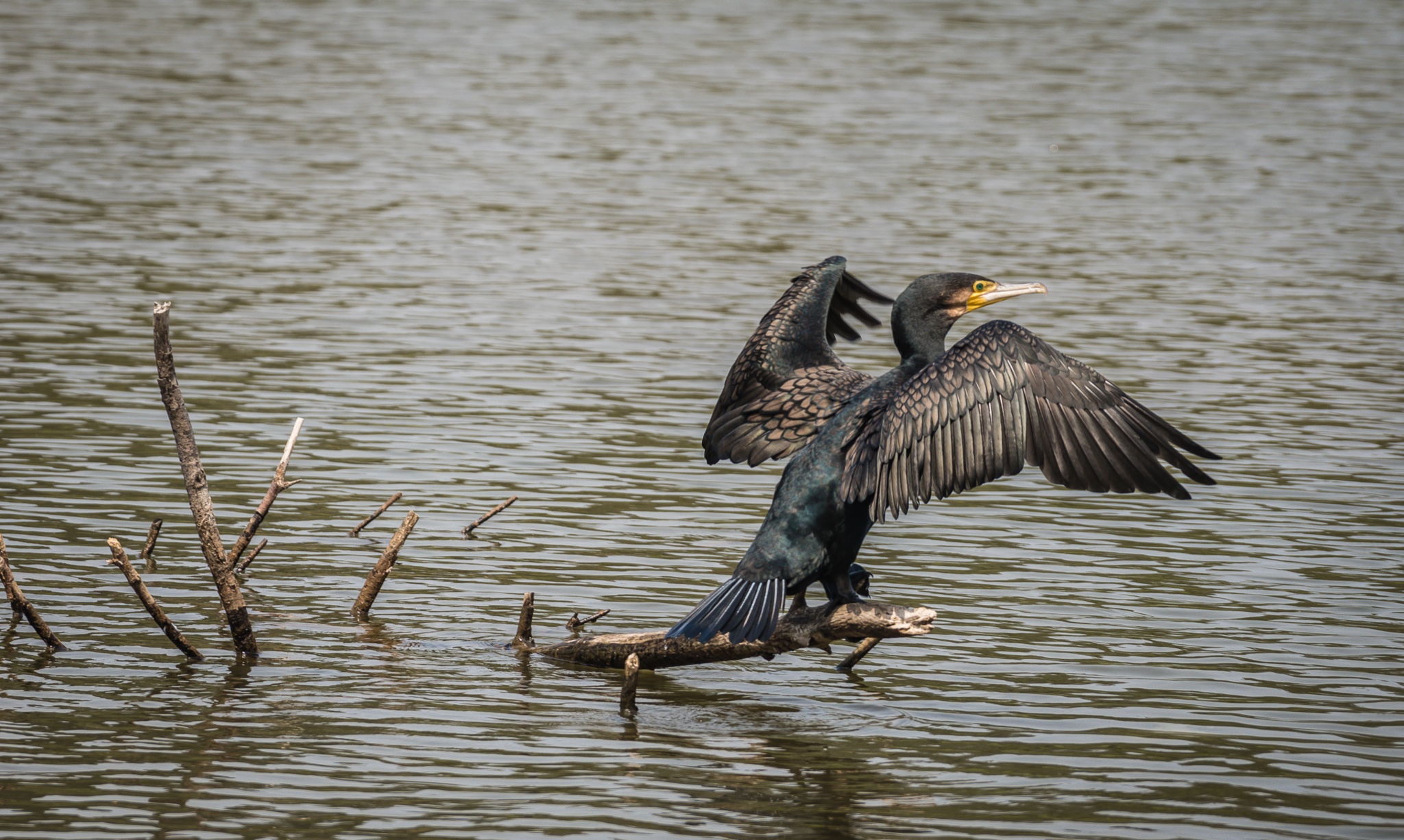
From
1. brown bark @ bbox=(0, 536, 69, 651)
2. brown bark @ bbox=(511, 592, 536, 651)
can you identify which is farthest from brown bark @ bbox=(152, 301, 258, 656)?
brown bark @ bbox=(511, 592, 536, 651)

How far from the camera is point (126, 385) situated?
1477 cm

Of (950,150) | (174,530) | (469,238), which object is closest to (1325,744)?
(174,530)

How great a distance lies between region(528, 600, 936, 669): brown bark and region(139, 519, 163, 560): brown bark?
98.4 inches

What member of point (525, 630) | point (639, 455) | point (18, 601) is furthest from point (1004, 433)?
point (639, 455)

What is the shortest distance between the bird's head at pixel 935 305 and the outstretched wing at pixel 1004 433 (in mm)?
496

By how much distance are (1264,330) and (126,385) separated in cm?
1018

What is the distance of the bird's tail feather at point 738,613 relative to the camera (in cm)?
794

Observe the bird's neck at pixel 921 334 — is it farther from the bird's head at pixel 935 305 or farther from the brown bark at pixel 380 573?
the brown bark at pixel 380 573

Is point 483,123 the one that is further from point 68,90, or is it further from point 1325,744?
point 1325,744

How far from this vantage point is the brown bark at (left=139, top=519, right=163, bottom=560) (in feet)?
34.7

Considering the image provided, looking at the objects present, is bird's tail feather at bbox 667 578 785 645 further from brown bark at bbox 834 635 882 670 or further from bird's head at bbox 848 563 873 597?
bird's head at bbox 848 563 873 597

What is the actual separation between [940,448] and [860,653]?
1.10m

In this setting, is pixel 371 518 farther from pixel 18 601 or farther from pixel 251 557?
pixel 18 601

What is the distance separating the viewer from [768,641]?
→ 8.40 metres
